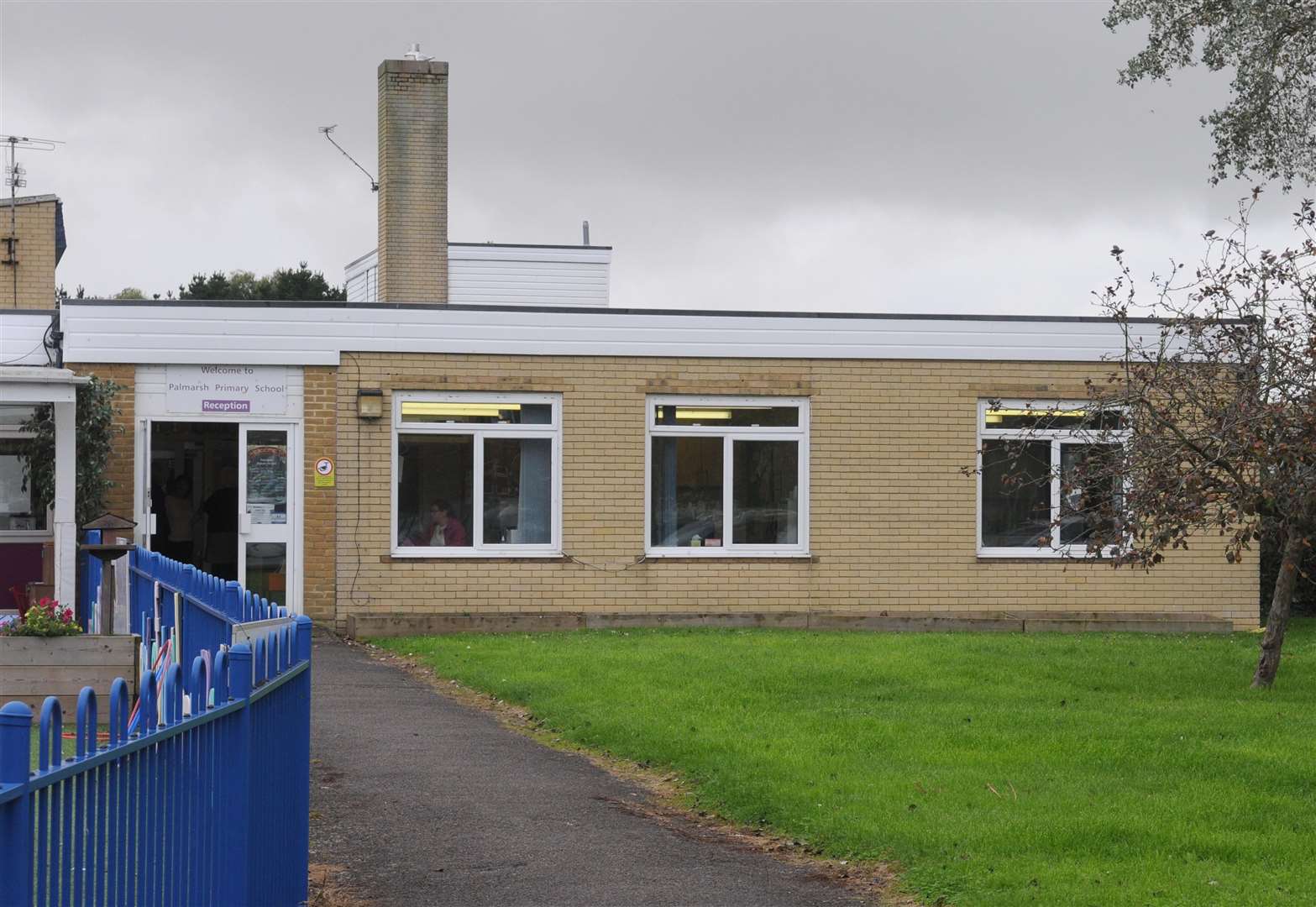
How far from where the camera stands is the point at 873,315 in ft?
65.7

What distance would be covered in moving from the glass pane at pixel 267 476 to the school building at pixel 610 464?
0.09 ft

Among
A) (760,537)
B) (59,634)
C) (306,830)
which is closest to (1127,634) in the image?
(760,537)

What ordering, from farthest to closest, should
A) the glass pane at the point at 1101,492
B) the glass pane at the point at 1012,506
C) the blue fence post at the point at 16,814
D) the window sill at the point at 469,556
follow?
the glass pane at the point at 1012,506 < the window sill at the point at 469,556 < the glass pane at the point at 1101,492 < the blue fence post at the point at 16,814

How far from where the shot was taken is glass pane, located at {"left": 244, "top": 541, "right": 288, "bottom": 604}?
19.0 m

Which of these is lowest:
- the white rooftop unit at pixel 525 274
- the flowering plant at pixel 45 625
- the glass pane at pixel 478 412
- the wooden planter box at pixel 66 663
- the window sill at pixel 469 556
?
the wooden planter box at pixel 66 663

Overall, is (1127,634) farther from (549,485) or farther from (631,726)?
(631,726)

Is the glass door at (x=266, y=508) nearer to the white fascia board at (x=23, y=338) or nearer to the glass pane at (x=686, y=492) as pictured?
the white fascia board at (x=23, y=338)

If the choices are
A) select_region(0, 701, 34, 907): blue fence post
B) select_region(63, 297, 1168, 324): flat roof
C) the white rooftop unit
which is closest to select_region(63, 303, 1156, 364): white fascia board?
select_region(63, 297, 1168, 324): flat roof

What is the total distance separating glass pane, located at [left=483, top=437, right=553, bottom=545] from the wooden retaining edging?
943 millimetres

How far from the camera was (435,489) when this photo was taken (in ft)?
64.2

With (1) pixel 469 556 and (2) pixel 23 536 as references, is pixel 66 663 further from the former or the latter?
(1) pixel 469 556

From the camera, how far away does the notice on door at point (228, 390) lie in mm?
Result: 18688

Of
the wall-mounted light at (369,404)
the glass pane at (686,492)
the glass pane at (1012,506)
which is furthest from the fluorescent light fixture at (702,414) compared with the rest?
the wall-mounted light at (369,404)

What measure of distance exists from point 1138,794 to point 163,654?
21.2 ft
